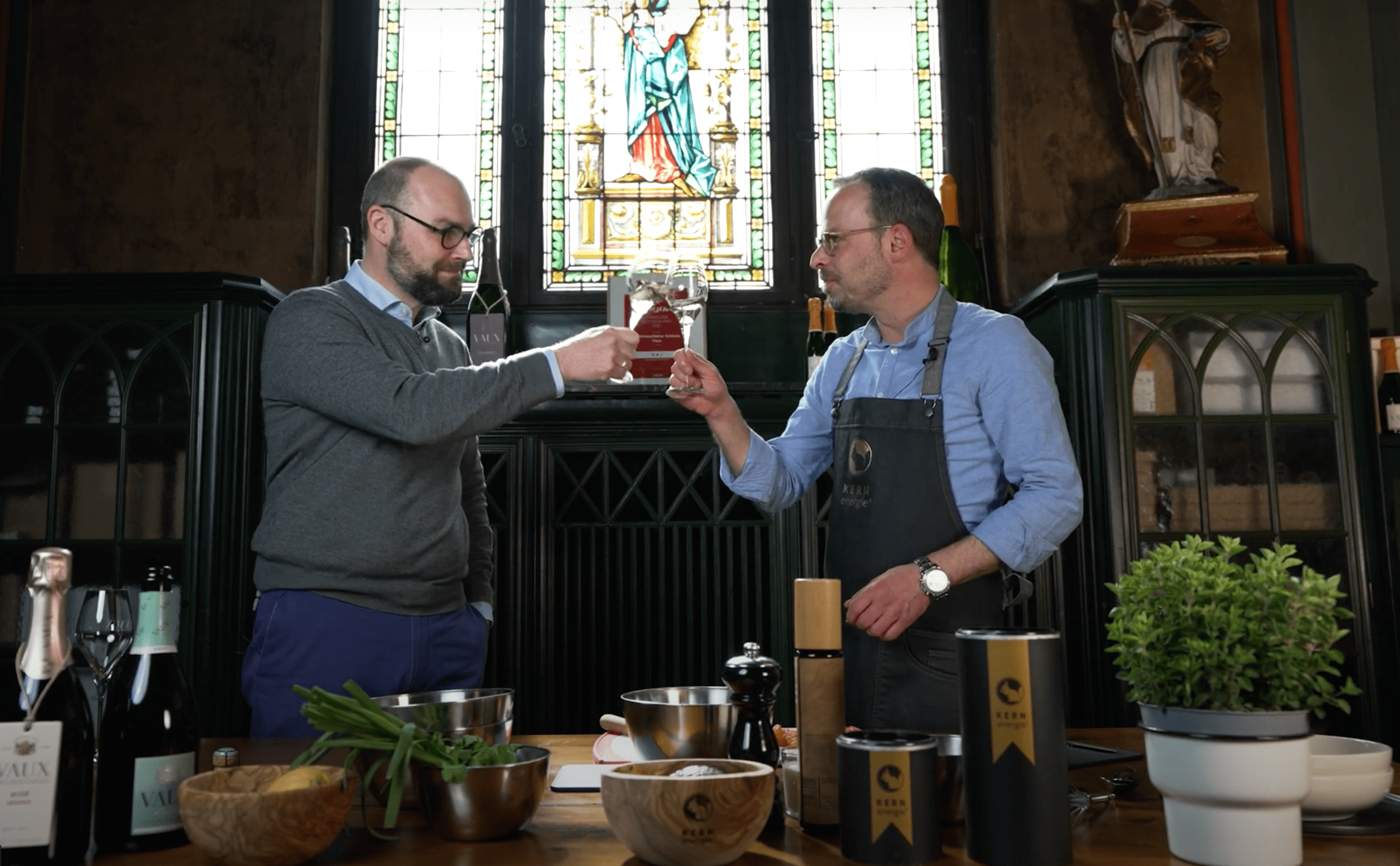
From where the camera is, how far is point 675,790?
917 mm

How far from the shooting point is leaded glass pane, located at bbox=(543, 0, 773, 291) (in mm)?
3727

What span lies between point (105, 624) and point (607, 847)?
551 mm

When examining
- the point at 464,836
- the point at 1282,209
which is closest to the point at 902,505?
the point at 464,836

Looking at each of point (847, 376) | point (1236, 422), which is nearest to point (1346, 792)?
point (847, 376)

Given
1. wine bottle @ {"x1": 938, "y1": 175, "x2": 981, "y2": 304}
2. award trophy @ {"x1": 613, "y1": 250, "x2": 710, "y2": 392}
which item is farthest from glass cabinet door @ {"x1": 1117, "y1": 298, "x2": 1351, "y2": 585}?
award trophy @ {"x1": 613, "y1": 250, "x2": 710, "y2": 392}

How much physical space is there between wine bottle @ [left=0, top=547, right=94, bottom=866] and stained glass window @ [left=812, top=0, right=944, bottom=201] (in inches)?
120

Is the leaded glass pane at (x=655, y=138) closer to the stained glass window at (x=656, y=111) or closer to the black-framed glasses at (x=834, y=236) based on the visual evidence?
the stained glass window at (x=656, y=111)

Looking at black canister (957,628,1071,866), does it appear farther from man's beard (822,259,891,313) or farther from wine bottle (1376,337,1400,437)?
wine bottle (1376,337,1400,437)

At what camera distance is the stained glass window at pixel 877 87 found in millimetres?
3775

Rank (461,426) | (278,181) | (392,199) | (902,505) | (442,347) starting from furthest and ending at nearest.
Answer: (278,181) < (442,347) < (392,199) < (902,505) < (461,426)

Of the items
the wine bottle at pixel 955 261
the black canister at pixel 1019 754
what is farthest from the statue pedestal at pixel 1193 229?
the black canister at pixel 1019 754

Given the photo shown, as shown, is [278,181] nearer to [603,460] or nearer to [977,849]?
[603,460]

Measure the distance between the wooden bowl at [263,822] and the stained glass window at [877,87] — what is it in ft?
10.1

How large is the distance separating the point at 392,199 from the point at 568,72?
1885mm
